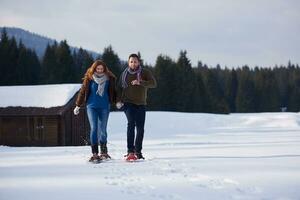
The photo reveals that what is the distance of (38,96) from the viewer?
2616 cm

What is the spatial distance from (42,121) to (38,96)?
63.5 inches

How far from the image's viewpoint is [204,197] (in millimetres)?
5207

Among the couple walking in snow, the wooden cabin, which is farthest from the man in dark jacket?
the wooden cabin

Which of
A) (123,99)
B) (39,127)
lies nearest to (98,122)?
(123,99)

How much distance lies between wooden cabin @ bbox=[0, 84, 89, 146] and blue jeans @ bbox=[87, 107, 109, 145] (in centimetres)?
1563

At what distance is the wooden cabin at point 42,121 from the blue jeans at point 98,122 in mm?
15625

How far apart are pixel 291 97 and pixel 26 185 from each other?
93809 mm

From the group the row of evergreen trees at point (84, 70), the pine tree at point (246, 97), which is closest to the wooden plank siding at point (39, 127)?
the row of evergreen trees at point (84, 70)

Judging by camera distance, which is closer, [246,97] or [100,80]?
[100,80]

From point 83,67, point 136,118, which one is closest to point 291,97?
point 83,67

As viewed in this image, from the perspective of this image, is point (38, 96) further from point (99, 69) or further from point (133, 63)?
point (133, 63)

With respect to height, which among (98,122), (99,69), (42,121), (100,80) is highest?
(99,69)

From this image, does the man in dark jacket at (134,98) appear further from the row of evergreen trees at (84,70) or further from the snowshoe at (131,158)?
the row of evergreen trees at (84,70)

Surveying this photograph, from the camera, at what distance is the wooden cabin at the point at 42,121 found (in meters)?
25.2
